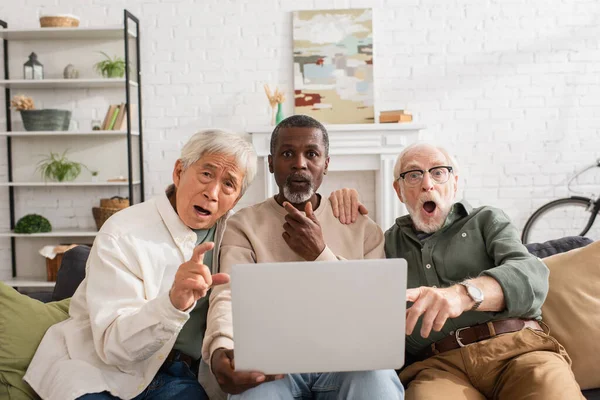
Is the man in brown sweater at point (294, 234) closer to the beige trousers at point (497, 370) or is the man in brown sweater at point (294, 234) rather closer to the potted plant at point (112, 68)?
the beige trousers at point (497, 370)

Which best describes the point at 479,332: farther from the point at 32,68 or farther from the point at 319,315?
the point at 32,68

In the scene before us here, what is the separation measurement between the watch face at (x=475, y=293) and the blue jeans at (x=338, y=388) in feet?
0.98

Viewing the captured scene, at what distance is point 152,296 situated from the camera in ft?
5.27

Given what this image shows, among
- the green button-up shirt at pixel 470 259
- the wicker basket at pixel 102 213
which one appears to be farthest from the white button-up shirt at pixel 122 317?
the wicker basket at pixel 102 213

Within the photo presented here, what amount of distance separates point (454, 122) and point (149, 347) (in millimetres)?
3964

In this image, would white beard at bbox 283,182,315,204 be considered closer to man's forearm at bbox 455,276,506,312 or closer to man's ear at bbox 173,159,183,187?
man's ear at bbox 173,159,183,187

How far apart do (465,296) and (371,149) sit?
314 centimetres

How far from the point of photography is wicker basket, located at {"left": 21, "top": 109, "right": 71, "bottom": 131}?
4.61m

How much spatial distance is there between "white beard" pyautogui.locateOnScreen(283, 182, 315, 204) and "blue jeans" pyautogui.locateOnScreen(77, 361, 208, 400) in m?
0.62

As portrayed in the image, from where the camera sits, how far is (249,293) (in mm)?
1153

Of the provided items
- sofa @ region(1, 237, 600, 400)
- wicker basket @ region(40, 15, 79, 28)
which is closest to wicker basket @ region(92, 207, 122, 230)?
wicker basket @ region(40, 15, 79, 28)

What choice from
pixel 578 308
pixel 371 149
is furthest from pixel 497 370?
pixel 371 149

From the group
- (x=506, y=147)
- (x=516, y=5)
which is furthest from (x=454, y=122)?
(x=516, y=5)

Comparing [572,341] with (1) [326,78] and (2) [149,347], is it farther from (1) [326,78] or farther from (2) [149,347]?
(1) [326,78]
